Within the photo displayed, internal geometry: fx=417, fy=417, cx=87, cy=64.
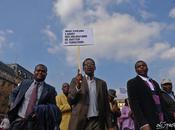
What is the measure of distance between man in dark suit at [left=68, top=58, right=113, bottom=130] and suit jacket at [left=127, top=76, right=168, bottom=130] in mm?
724

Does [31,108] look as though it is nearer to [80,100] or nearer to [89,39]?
[80,100]

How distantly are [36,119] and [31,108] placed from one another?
0.22m

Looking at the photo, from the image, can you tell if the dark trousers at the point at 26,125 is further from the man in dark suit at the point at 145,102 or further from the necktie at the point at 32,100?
the man in dark suit at the point at 145,102

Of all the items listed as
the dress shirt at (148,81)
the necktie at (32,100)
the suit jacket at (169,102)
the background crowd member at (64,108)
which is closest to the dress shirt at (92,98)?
the dress shirt at (148,81)

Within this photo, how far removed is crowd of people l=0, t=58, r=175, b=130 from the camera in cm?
612

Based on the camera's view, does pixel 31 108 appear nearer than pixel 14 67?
Yes

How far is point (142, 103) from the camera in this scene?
6.33 metres

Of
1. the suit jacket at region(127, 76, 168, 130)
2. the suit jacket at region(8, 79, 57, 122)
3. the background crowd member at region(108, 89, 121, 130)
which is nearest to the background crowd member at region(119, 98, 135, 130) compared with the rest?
the background crowd member at region(108, 89, 121, 130)

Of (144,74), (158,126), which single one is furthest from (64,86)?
(158,126)

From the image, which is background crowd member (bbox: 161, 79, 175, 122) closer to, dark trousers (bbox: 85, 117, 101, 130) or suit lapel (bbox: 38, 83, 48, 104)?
dark trousers (bbox: 85, 117, 101, 130)

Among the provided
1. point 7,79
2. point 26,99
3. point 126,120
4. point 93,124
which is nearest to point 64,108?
point 126,120

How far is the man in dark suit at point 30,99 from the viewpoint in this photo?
Answer: 6086 millimetres

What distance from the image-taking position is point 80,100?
703cm

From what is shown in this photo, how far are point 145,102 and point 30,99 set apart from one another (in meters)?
1.74
